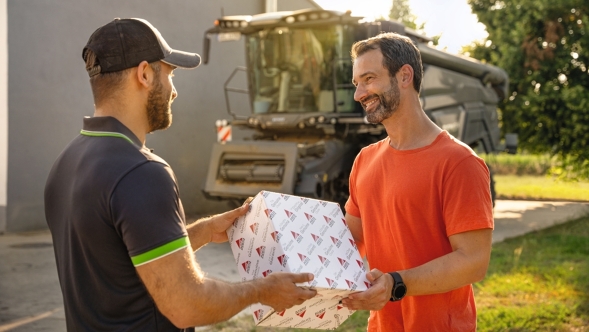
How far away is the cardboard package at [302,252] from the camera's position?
2.31m

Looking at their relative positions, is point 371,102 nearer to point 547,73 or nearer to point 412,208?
point 412,208

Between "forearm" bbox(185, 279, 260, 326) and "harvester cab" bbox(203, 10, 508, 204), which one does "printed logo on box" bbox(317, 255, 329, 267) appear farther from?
"harvester cab" bbox(203, 10, 508, 204)

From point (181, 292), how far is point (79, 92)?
33.2ft

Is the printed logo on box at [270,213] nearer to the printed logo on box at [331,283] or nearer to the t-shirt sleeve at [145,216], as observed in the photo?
the printed logo on box at [331,283]

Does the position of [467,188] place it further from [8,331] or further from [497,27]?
[497,27]

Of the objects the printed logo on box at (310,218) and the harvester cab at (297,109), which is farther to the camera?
the harvester cab at (297,109)

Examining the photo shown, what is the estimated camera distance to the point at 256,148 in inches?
386

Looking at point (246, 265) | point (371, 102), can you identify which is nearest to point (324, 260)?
point (246, 265)

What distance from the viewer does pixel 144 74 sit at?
7.07ft

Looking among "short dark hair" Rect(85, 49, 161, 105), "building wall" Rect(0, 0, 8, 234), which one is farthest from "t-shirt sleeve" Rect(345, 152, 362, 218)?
"building wall" Rect(0, 0, 8, 234)

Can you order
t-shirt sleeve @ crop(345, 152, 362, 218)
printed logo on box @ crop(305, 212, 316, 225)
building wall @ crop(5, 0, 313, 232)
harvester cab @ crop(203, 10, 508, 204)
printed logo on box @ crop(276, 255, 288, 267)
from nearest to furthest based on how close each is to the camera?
printed logo on box @ crop(276, 255, 288, 267)
printed logo on box @ crop(305, 212, 316, 225)
t-shirt sleeve @ crop(345, 152, 362, 218)
harvester cab @ crop(203, 10, 508, 204)
building wall @ crop(5, 0, 313, 232)

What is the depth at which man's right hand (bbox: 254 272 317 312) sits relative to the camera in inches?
A: 85.7

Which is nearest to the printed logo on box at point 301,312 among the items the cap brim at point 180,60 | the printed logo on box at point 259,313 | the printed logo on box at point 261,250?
the printed logo on box at point 259,313

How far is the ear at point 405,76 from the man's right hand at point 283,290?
897mm
